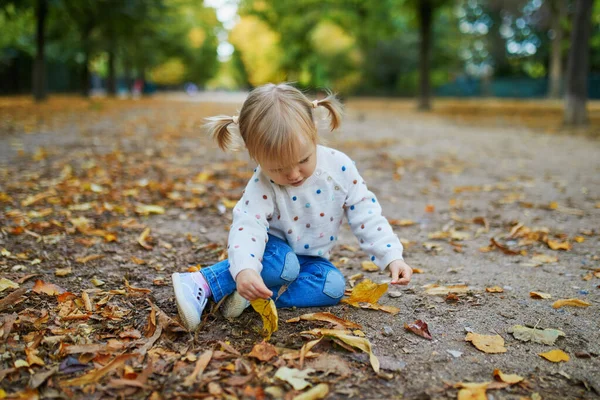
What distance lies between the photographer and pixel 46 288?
7.39 ft

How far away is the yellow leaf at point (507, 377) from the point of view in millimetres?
1628

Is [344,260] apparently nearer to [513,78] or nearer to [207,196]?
[207,196]

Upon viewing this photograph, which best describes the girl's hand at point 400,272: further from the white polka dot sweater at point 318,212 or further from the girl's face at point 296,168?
the girl's face at point 296,168

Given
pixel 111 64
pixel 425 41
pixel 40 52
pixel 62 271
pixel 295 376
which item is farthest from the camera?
pixel 111 64

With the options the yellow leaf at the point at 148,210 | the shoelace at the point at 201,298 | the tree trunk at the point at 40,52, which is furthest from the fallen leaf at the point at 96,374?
the tree trunk at the point at 40,52

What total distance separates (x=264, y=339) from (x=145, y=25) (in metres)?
19.7

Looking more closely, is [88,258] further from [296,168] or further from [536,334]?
[536,334]

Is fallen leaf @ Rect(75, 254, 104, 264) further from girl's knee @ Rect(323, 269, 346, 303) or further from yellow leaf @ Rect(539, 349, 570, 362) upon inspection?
yellow leaf @ Rect(539, 349, 570, 362)

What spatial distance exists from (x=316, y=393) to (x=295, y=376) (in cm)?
12

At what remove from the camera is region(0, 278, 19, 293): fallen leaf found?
2238mm

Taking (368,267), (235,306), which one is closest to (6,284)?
(235,306)

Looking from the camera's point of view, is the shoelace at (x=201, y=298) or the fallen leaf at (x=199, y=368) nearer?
the fallen leaf at (x=199, y=368)

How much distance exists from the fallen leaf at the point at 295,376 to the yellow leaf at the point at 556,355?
80cm

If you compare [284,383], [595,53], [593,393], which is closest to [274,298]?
[284,383]
